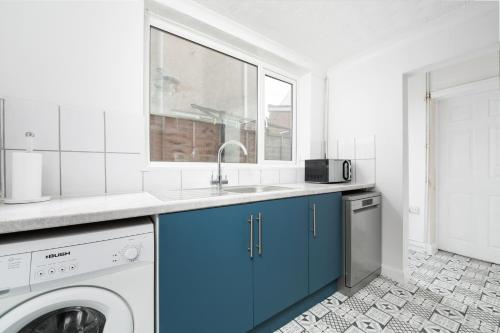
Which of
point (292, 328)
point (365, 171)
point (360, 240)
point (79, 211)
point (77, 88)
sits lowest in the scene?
point (292, 328)

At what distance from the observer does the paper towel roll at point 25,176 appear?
0.96 metres

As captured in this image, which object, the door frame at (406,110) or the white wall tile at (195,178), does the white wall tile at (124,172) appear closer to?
the white wall tile at (195,178)

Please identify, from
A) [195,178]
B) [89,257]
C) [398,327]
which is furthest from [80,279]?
[398,327]

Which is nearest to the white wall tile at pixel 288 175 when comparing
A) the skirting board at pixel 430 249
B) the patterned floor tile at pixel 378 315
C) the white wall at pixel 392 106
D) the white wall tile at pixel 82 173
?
the white wall at pixel 392 106

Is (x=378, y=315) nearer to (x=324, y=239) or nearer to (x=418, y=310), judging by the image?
(x=418, y=310)

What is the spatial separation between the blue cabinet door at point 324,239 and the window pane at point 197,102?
862 millimetres

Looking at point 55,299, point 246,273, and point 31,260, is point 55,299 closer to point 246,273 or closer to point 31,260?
point 31,260

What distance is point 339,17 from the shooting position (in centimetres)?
179

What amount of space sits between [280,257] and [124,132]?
4.19ft

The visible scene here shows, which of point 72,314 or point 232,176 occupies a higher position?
point 232,176

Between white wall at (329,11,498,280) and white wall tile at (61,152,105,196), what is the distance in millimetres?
2380

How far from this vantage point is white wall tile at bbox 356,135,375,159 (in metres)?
2.26

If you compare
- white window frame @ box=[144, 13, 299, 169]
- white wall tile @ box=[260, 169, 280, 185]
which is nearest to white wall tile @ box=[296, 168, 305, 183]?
white window frame @ box=[144, 13, 299, 169]

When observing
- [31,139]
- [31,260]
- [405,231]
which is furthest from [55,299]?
[405,231]
